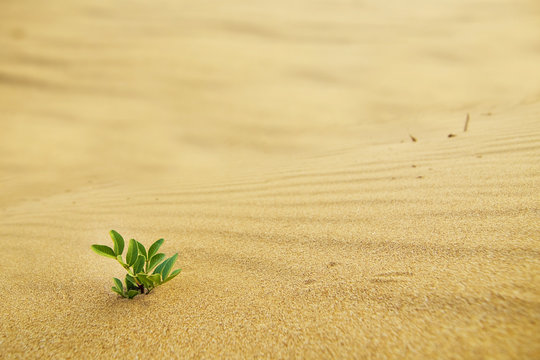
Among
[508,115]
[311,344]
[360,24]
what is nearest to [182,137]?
[508,115]

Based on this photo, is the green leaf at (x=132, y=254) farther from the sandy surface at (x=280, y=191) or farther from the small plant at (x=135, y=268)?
the sandy surface at (x=280, y=191)

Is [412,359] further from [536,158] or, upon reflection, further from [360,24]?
[360,24]

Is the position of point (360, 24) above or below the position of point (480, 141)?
above

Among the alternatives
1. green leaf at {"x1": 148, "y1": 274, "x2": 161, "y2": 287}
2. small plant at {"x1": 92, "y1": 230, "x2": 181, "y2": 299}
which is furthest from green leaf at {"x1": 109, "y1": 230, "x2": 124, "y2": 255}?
green leaf at {"x1": 148, "y1": 274, "x2": 161, "y2": 287}

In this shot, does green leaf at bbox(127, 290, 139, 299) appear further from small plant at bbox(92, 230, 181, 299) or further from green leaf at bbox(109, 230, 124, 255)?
green leaf at bbox(109, 230, 124, 255)

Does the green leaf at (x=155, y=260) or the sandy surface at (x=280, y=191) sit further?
the green leaf at (x=155, y=260)

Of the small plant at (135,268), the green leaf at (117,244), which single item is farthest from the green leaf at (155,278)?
the green leaf at (117,244)

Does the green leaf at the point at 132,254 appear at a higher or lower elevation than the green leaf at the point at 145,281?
higher

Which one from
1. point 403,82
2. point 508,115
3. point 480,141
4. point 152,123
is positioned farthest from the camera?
point 403,82
